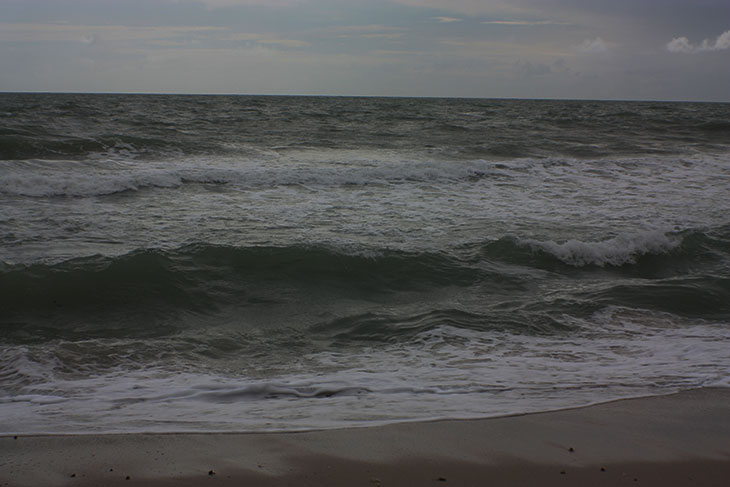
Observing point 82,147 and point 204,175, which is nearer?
point 204,175

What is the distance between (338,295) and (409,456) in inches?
130

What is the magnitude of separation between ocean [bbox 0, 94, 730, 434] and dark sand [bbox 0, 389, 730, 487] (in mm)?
166

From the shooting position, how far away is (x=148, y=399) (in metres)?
3.19

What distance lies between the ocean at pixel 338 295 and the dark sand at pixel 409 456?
17cm

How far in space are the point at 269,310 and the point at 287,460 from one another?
2.89m

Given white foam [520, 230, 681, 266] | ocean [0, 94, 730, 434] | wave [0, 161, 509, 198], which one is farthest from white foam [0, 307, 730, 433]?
wave [0, 161, 509, 198]

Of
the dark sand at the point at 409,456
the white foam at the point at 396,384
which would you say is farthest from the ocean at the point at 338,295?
the dark sand at the point at 409,456

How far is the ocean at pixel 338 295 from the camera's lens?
3281 mm

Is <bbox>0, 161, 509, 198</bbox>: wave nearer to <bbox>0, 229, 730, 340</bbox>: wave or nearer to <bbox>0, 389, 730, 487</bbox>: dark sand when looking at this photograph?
<bbox>0, 229, 730, 340</bbox>: wave

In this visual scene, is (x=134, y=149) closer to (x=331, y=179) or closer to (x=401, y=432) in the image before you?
(x=331, y=179)

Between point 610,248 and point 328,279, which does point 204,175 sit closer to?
point 328,279

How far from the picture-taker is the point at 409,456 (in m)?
2.46

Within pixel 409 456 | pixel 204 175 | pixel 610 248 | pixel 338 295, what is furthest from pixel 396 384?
pixel 204 175

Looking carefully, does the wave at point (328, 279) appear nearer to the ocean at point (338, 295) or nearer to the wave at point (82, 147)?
the ocean at point (338, 295)
